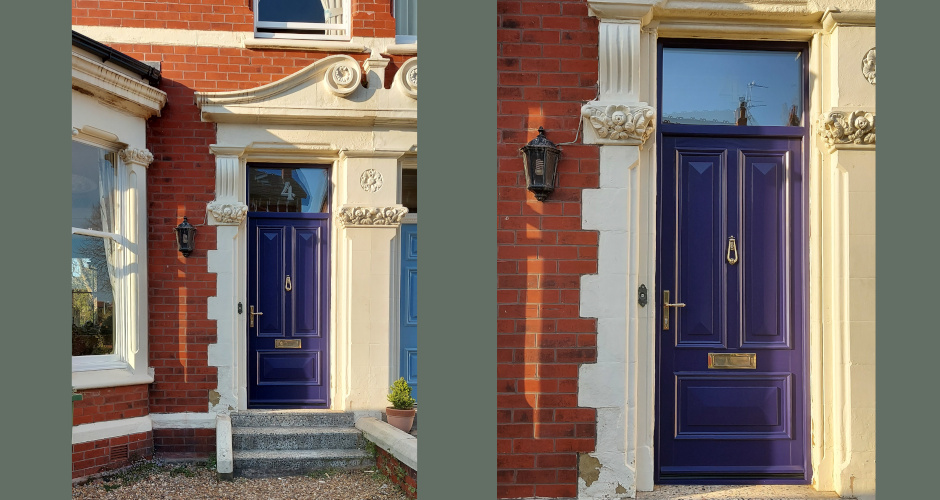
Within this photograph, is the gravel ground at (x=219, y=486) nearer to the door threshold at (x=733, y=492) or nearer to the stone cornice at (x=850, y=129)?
the door threshold at (x=733, y=492)

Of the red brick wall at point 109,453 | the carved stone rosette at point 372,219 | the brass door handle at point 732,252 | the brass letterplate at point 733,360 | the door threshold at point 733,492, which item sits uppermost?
the carved stone rosette at point 372,219

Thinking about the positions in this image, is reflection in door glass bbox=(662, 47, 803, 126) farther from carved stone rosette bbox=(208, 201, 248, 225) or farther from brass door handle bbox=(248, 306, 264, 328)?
brass door handle bbox=(248, 306, 264, 328)

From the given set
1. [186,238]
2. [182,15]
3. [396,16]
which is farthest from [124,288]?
[396,16]

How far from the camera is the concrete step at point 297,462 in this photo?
6941mm

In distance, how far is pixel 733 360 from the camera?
6.97 m

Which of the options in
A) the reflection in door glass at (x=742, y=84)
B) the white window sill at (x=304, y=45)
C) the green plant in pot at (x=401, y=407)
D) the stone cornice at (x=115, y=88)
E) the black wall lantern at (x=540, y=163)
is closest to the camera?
the stone cornice at (x=115, y=88)

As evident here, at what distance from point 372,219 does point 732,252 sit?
196 centimetres

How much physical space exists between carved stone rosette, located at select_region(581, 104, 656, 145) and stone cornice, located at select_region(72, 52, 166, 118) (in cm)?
223

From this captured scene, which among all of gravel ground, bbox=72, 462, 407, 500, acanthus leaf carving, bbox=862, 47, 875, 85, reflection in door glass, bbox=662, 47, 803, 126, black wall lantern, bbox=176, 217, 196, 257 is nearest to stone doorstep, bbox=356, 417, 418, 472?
gravel ground, bbox=72, 462, 407, 500

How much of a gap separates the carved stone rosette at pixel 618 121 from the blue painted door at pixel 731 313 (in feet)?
1.06

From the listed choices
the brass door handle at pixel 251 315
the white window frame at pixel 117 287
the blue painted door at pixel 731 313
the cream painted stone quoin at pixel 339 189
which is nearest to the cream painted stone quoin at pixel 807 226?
the blue painted door at pixel 731 313

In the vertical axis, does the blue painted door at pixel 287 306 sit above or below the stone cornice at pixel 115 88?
below

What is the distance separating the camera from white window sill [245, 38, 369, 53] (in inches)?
264

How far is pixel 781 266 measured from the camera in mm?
7008
